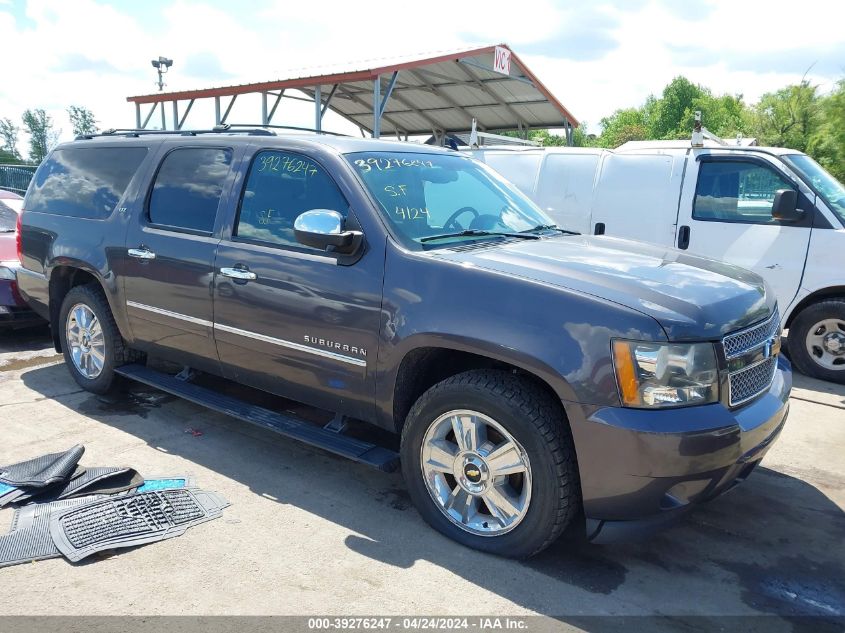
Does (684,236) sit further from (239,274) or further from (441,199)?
(239,274)

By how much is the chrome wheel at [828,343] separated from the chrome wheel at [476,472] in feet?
15.1

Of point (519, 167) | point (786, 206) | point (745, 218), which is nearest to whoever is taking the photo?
point (786, 206)

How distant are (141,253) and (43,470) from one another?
1.50 m

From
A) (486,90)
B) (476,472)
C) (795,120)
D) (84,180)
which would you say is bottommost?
(476,472)

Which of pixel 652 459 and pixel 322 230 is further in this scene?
pixel 322 230

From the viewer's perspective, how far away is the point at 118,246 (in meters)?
4.70

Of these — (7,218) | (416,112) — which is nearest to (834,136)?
(416,112)

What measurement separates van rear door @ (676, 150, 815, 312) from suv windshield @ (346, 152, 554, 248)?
2.82 meters

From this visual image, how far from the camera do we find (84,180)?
5141 mm

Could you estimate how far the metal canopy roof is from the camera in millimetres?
13938

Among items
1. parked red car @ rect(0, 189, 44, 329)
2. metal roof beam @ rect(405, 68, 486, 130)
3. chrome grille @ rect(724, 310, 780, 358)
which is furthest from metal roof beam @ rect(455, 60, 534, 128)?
chrome grille @ rect(724, 310, 780, 358)

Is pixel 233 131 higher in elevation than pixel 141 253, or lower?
higher

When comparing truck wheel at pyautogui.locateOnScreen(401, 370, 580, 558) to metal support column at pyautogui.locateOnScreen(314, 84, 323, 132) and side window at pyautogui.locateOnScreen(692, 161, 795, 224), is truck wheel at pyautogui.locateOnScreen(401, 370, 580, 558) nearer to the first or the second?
side window at pyautogui.locateOnScreen(692, 161, 795, 224)

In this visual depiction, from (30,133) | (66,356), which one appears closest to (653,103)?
(30,133)
